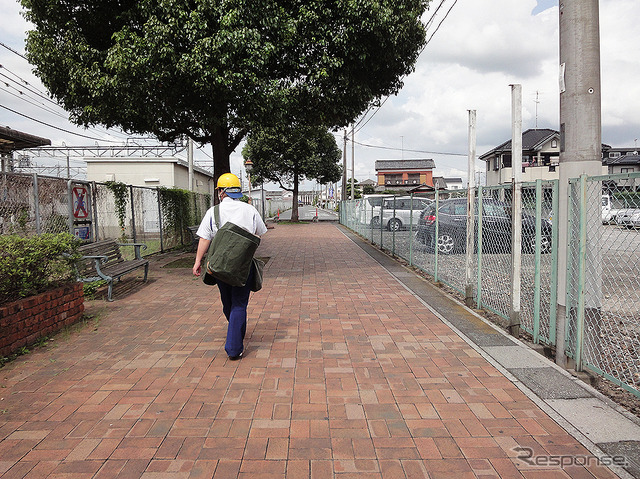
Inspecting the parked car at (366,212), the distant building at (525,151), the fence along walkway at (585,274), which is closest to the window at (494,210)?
the fence along walkway at (585,274)

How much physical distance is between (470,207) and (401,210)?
7098 mm

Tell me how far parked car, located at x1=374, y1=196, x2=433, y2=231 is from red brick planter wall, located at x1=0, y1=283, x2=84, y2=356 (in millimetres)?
6143

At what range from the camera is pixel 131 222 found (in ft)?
37.2

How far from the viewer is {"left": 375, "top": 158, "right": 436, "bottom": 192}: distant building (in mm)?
78062

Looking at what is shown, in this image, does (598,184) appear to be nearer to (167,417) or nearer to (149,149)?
(167,417)

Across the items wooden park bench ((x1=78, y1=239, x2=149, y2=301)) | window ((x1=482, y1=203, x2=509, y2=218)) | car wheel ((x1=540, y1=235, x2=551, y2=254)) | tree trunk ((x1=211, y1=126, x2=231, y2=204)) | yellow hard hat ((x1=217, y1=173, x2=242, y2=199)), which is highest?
tree trunk ((x1=211, y1=126, x2=231, y2=204))

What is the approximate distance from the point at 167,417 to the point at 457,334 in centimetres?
318

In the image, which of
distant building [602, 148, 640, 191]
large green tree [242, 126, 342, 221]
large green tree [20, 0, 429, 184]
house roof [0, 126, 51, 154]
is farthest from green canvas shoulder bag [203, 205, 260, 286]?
large green tree [242, 126, 342, 221]

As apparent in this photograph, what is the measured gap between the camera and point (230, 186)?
439 cm

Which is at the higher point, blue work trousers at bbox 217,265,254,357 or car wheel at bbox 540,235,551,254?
car wheel at bbox 540,235,551,254

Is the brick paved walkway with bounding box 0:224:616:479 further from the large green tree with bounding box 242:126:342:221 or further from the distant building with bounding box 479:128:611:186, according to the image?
the distant building with bounding box 479:128:611:186

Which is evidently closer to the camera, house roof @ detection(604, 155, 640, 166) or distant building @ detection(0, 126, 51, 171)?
distant building @ detection(0, 126, 51, 171)

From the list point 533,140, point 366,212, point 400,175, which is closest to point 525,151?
point 533,140

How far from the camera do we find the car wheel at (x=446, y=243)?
24.3ft
